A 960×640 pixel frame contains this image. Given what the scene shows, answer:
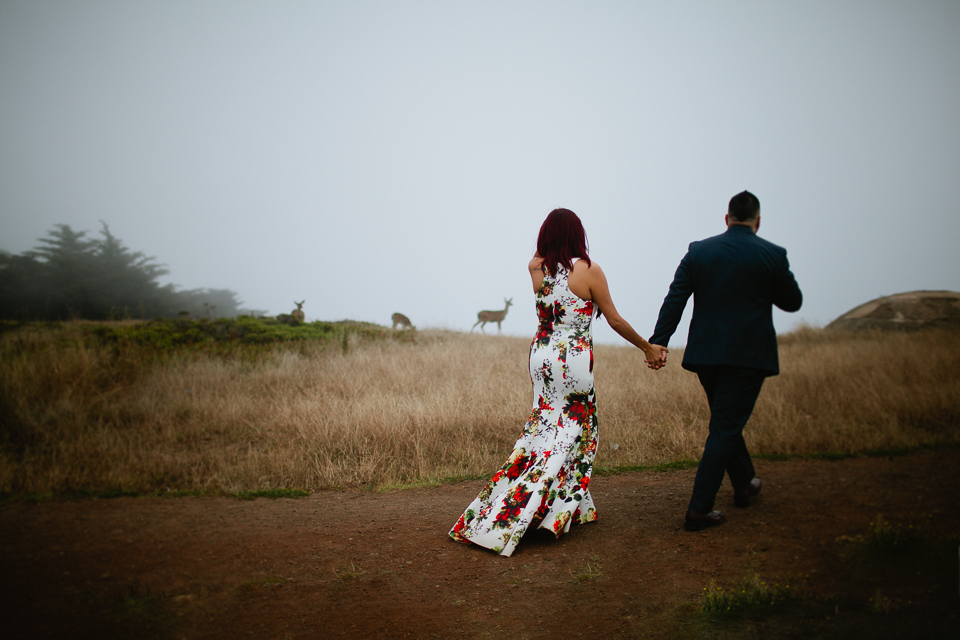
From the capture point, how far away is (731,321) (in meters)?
3.59

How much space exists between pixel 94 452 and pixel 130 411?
1.72 m

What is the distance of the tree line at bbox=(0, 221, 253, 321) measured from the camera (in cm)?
1521

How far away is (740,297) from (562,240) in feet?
4.42

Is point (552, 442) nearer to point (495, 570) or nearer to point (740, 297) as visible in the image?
point (495, 570)

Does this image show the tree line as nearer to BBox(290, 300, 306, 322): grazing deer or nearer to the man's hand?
BBox(290, 300, 306, 322): grazing deer

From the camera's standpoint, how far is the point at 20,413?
26.3ft

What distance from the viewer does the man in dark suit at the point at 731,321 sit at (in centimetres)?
353

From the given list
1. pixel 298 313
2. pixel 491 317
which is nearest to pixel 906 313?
pixel 491 317

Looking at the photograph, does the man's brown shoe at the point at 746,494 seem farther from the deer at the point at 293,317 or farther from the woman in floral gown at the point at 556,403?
the deer at the point at 293,317

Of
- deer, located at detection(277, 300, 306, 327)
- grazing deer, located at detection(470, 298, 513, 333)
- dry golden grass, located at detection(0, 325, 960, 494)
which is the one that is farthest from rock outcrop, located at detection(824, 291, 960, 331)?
deer, located at detection(277, 300, 306, 327)

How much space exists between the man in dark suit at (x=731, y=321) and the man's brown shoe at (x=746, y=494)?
42 centimetres

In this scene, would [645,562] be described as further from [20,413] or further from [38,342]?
[38,342]

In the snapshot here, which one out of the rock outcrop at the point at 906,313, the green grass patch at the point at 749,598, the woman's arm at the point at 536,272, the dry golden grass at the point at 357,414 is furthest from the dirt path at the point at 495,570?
the rock outcrop at the point at 906,313

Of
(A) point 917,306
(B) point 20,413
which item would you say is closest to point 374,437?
(B) point 20,413
